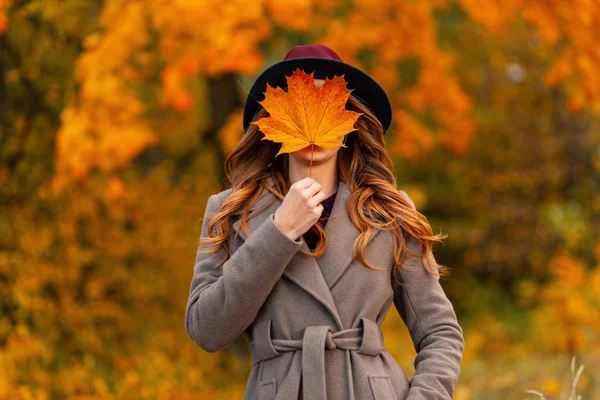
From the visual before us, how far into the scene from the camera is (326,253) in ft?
7.93

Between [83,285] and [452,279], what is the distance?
29.2 feet

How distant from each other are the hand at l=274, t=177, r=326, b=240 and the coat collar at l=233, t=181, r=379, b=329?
0.07 m

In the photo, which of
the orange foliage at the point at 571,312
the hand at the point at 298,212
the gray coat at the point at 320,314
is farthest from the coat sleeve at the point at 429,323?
the orange foliage at the point at 571,312

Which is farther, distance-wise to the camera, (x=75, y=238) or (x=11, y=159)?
(x=75, y=238)

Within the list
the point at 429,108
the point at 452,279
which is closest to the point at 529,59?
the point at 429,108

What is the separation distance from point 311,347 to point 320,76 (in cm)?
78

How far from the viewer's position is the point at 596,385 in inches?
237

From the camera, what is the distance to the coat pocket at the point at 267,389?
2.31m

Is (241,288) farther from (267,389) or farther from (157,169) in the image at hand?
(157,169)

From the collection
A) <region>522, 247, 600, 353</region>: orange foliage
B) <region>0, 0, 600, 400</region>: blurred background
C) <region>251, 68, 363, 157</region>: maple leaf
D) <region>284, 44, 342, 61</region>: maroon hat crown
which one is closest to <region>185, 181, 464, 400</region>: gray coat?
<region>251, 68, 363, 157</region>: maple leaf

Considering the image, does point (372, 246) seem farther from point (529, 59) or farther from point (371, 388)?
point (529, 59)

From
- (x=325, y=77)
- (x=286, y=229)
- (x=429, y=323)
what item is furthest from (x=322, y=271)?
(x=325, y=77)

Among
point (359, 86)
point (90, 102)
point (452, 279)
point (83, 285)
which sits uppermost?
point (359, 86)

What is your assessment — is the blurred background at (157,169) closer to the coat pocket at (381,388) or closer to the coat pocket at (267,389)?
the coat pocket at (381,388)
